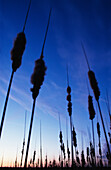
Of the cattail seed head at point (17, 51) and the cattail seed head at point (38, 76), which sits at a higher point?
the cattail seed head at point (17, 51)

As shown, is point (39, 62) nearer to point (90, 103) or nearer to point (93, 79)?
point (93, 79)

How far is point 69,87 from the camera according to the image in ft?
32.0

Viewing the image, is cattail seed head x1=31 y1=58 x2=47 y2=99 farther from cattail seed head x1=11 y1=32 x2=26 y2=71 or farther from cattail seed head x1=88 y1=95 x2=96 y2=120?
cattail seed head x1=88 y1=95 x2=96 y2=120

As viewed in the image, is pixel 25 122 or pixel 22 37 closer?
pixel 22 37

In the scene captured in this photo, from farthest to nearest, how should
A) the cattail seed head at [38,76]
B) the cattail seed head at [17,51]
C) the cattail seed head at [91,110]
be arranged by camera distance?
the cattail seed head at [91,110], the cattail seed head at [17,51], the cattail seed head at [38,76]

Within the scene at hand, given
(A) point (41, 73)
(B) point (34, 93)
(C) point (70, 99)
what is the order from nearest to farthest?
(B) point (34, 93) → (A) point (41, 73) → (C) point (70, 99)

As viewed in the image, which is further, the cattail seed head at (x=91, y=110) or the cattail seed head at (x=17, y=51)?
the cattail seed head at (x=91, y=110)

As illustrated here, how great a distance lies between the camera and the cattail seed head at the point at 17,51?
4.31 meters

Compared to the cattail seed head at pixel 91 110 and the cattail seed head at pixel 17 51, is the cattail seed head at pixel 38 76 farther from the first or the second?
the cattail seed head at pixel 91 110

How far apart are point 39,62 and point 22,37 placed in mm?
1139

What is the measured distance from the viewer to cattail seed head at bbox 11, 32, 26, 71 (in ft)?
14.1

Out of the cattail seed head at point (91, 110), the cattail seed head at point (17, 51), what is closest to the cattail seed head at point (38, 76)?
the cattail seed head at point (17, 51)

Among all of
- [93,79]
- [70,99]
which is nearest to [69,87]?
[70,99]

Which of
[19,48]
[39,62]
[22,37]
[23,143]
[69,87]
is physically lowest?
[23,143]
